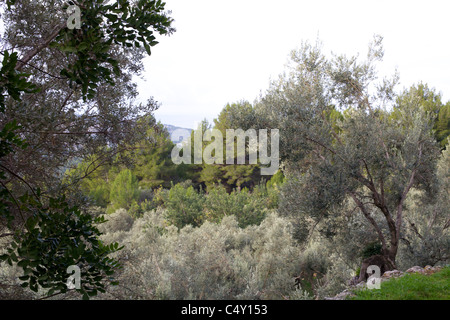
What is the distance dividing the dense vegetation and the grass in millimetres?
1554

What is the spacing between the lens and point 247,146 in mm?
9250

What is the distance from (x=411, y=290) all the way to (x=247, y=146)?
474cm

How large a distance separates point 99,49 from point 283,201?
6488mm

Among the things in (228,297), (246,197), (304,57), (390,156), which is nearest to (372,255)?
(390,156)

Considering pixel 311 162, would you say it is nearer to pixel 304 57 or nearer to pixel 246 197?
pixel 304 57

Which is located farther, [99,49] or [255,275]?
[255,275]

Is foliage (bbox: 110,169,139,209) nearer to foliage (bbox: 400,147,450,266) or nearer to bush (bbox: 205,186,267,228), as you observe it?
bush (bbox: 205,186,267,228)

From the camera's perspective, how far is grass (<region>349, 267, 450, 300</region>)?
6.36m

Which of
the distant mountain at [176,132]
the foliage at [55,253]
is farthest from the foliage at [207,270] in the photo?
the foliage at [55,253]

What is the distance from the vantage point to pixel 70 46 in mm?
2605

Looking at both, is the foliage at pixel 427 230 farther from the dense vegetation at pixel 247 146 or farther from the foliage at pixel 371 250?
the foliage at pixel 371 250

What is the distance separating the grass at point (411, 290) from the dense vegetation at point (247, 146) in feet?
5.10

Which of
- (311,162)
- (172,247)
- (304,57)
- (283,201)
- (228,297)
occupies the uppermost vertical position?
(304,57)

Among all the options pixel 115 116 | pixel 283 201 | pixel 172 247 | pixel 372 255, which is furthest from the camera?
pixel 172 247
